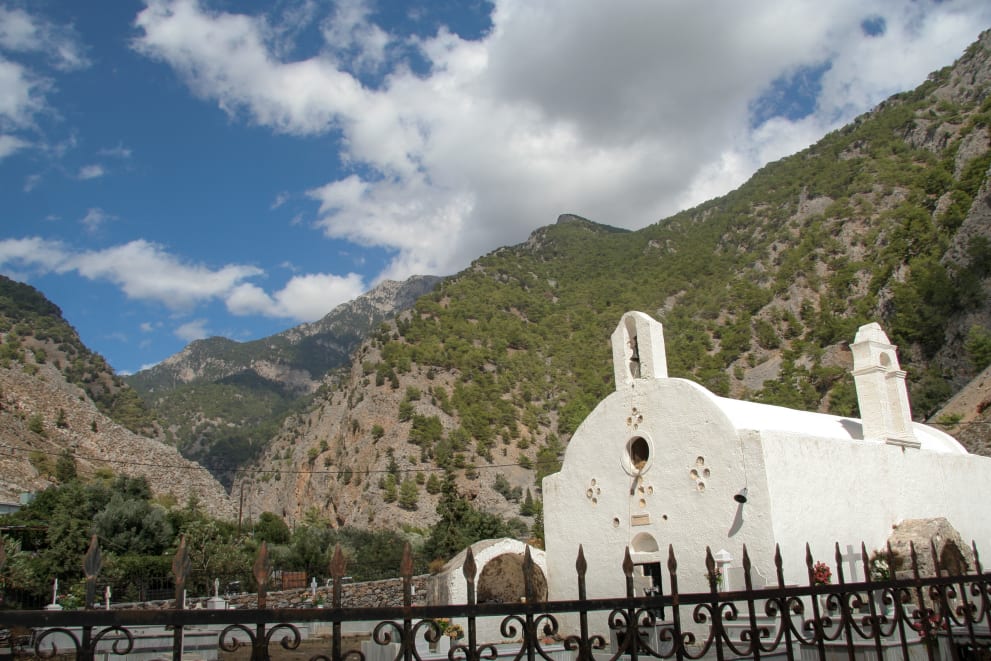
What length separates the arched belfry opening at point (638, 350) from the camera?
14.9m

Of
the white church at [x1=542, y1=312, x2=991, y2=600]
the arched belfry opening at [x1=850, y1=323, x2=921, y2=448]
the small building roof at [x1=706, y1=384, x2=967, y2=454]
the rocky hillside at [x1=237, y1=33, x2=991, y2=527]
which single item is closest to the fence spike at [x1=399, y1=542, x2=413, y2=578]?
the white church at [x1=542, y1=312, x2=991, y2=600]

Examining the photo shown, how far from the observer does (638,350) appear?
50.1 feet

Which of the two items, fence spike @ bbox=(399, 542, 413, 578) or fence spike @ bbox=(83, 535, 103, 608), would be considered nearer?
fence spike @ bbox=(83, 535, 103, 608)

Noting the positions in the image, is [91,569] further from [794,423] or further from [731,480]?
[794,423]

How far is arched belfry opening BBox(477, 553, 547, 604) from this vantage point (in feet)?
55.4

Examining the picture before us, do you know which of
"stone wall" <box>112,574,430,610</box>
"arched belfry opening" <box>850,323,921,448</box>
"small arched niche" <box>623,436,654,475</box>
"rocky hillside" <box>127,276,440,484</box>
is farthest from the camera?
"rocky hillside" <box>127,276,440,484</box>

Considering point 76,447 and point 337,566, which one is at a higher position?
point 76,447

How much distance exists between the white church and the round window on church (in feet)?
0.10

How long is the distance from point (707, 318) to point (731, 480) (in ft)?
177

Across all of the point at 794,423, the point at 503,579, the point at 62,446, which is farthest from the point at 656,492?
the point at 62,446

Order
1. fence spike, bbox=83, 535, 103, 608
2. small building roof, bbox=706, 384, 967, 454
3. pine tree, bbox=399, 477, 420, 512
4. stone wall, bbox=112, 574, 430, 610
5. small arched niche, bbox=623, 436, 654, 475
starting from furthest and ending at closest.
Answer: pine tree, bbox=399, 477, 420, 512, stone wall, bbox=112, 574, 430, 610, small arched niche, bbox=623, 436, 654, 475, small building roof, bbox=706, 384, 967, 454, fence spike, bbox=83, 535, 103, 608

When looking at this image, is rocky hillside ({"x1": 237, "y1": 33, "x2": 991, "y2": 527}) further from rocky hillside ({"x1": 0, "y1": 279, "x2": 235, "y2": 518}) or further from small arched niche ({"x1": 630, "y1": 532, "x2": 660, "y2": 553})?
small arched niche ({"x1": 630, "y1": 532, "x2": 660, "y2": 553})

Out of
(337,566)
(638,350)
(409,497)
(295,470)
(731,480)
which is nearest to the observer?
(337,566)

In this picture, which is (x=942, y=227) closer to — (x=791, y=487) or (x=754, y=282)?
(x=754, y=282)
